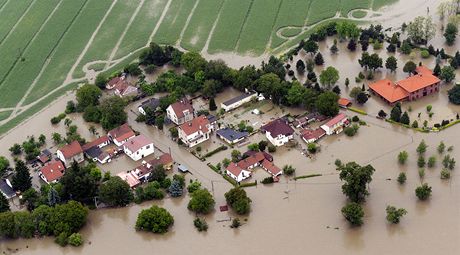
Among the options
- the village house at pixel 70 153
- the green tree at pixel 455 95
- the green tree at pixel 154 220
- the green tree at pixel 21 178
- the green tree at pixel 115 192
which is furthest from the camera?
the green tree at pixel 455 95

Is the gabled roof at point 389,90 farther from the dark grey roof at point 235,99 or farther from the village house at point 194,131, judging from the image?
the village house at point 194,131

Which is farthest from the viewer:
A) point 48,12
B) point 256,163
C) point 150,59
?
point 48,12

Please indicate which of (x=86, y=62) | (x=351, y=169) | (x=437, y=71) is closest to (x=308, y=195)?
(x=351, y=169)

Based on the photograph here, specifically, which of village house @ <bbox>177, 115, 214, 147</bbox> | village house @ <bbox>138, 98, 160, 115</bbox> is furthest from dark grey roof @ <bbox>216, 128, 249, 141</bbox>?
village house @ <bbox>138, 98, 160, 115</bbox>

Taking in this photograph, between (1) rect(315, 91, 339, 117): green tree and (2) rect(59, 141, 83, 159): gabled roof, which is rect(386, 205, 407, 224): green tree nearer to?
(1) rect(315, 91, 339, 117): green tree

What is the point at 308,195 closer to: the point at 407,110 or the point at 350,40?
the point at 407,110

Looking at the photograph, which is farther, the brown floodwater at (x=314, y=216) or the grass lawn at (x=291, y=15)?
the grass lawn at (x=291, y=15)

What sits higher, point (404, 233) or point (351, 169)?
point (351, 169)

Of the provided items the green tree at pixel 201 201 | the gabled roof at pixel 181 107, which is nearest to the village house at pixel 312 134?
the gabled roof at pixel 181 107
